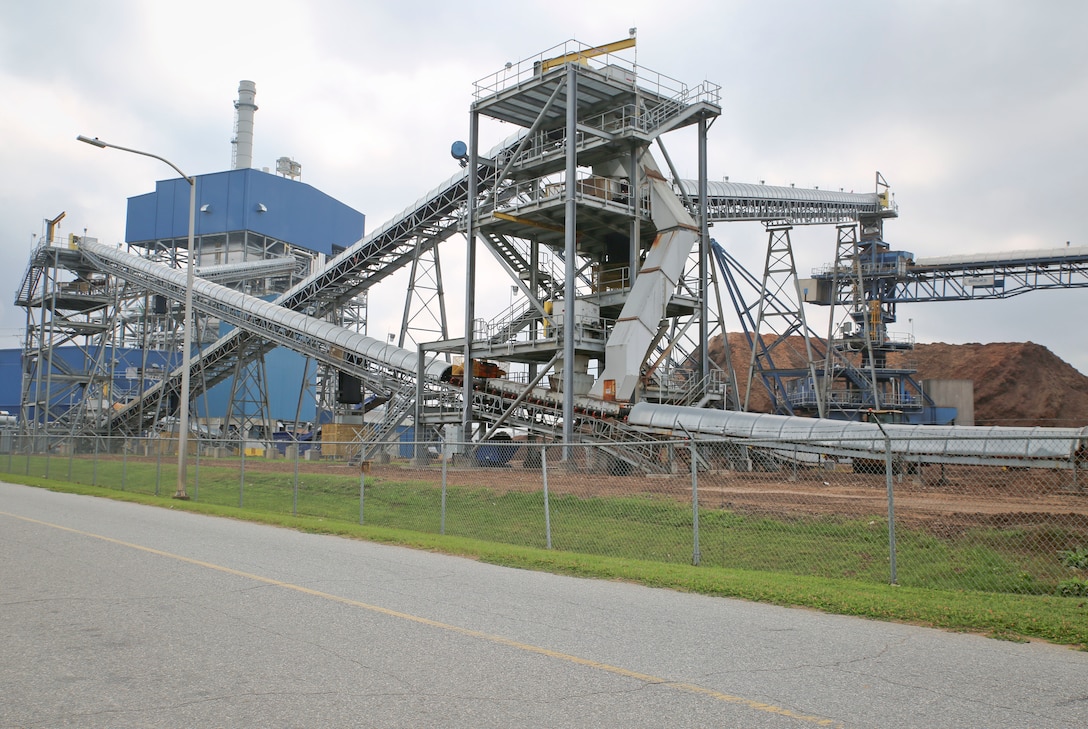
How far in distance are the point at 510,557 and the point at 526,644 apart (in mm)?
5936

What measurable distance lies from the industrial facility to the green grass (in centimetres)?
166

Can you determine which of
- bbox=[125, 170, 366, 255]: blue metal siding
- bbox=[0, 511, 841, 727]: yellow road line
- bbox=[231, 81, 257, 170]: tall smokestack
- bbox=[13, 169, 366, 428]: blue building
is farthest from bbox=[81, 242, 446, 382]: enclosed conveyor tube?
bbox=[231, 81, 257, 170]: tall smokestack

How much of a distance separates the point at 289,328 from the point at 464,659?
129 ft

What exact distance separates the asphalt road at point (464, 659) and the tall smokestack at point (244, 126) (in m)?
79.9

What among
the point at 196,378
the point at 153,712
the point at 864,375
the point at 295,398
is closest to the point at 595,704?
the point at 153,712

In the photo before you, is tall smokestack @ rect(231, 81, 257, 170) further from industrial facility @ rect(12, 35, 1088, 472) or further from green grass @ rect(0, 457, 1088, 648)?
green grass @ rect(0, 457, 1088, 648)

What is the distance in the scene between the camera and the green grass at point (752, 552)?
360 inches

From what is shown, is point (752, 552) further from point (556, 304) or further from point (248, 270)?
point (248, 270)

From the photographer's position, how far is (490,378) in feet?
A: 115

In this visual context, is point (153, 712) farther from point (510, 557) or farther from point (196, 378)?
point (196, 378)

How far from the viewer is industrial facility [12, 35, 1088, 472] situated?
30750 mm

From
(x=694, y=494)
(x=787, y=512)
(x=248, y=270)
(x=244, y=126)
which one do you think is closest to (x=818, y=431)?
(x=787, y=512)

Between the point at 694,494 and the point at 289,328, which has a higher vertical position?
the point at 289,328

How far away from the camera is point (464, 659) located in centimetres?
659
